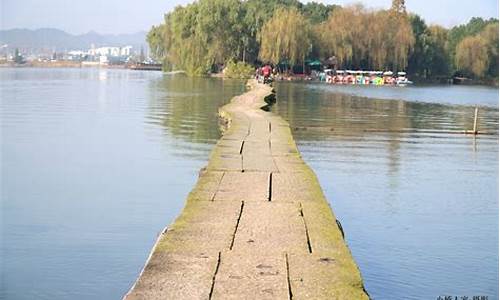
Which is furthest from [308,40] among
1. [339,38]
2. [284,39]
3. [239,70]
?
[239,70]

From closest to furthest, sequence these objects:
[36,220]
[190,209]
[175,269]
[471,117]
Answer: [175,269] < [190,209] < [36,220] < [471,117]

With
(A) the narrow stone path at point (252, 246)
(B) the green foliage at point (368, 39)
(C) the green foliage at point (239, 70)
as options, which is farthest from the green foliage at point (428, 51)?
(A) the narrow stone path at point (252, 246)

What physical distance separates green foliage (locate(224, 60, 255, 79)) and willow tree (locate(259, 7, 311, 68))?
1.55 metres

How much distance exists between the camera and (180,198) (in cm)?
1106

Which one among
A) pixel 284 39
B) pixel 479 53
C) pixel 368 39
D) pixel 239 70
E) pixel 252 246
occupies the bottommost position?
pixel 252 246

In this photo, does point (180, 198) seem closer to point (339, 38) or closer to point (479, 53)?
point (339, 38)

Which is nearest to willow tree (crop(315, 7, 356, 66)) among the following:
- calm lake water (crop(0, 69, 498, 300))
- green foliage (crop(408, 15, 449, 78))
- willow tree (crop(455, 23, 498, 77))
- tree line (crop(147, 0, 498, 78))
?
tree line (crop(147, 0, 498, 78))

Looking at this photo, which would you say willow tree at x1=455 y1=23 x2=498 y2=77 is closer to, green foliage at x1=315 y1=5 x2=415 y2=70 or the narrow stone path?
green foliage at x1=315 y1=5 x2=415 y2=70

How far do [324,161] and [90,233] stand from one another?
6.88 metres

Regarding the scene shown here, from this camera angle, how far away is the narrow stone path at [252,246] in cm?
Answer: 538

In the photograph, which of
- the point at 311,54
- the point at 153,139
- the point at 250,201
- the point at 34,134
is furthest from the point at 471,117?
the point at 311,54

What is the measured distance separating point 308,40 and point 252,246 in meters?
63.0

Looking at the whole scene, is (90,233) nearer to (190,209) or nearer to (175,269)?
(190,209)

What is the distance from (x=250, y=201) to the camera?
8.47 m
